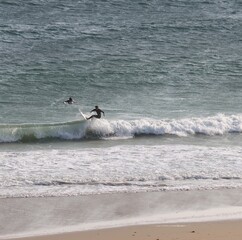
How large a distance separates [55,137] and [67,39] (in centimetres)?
1152

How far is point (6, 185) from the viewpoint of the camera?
19000mm

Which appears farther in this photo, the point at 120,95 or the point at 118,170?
the point at 120,95

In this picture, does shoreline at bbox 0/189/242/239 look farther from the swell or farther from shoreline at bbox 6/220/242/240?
the swell

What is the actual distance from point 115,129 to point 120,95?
387 centimetres

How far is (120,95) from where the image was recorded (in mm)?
28391

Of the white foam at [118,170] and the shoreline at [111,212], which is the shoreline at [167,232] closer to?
the shoreline at [111,212]

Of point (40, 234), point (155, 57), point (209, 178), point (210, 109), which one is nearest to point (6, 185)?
point (40, 234)

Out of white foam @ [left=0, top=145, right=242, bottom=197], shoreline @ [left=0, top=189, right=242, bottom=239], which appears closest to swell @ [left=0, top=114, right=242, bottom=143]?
white foam @ [left=0, top=145, right=242, bottom=197]

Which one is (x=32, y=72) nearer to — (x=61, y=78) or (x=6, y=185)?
(x=61, y=78)

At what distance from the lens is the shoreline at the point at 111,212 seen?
16266 mm

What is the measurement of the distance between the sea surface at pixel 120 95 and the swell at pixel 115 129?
0.12 ft

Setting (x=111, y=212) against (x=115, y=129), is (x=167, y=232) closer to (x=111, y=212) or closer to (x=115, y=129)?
(x=111, y=212)

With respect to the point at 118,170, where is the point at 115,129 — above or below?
above

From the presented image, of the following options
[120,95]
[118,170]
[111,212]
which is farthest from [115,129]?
[111,212]
